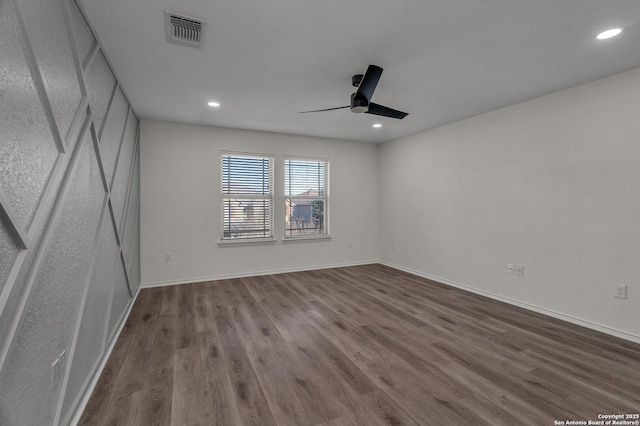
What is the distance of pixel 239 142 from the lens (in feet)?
15.6

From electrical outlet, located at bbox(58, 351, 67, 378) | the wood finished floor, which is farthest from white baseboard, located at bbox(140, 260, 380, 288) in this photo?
electrical outlet, located at bbox(58, 351, 67, 378)

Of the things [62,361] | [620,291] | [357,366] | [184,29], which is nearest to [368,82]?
[184,29]

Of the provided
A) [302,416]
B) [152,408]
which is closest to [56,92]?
[152,408]

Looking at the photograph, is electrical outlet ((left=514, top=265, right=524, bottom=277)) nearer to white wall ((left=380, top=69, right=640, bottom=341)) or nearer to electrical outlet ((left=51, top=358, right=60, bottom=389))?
white wall ((left=380, top=69, right=640, bottom=341))

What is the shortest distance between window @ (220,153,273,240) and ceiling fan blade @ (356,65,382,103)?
2.76 meters

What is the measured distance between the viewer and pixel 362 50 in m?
2.34

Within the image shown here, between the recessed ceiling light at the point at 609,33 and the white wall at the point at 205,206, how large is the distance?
152 inches

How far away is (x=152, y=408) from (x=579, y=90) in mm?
4633

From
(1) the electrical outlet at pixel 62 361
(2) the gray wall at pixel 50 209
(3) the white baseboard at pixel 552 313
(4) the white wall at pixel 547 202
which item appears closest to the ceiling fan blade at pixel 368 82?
(2) the gray wall at pixel 50 209

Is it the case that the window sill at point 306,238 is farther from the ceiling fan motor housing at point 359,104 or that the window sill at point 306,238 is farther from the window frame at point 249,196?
the ceiling fan motor housing at point 359,104

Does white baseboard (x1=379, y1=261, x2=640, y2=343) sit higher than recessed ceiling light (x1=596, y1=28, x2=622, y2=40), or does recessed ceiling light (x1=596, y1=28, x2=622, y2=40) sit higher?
recessed ceiling light (x1=596, y1=28, x2=622, y2=40)

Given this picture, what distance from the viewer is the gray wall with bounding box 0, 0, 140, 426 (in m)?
1.04

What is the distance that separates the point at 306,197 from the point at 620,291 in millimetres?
4234

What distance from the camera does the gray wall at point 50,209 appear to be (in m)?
1.04
